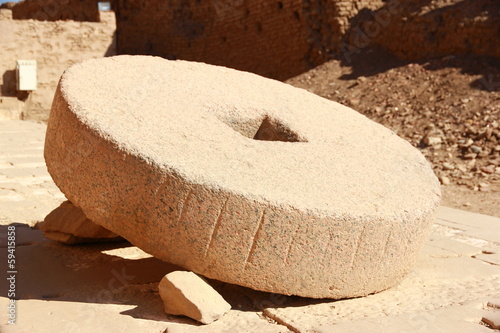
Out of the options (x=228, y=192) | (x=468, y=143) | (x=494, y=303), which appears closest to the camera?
(x=228, y=192)

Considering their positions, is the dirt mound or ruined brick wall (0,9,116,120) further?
ruined brick wall (0,9,116,120)

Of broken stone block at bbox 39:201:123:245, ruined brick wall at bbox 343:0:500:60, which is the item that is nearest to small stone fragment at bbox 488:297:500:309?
broken stone block at bbox 39:201:123:245

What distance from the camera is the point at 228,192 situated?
7.17 feet

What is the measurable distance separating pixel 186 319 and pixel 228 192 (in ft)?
1.80

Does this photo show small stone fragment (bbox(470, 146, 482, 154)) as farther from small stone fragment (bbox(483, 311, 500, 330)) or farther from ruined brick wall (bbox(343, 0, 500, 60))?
small stone fragment (bbox(483, 311, 500, 330))

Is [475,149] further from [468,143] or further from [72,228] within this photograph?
[72,228]

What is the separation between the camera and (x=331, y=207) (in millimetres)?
2299

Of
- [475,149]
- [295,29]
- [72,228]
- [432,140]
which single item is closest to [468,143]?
[475,149]

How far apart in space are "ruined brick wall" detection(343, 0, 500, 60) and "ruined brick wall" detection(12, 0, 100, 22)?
8.44 m

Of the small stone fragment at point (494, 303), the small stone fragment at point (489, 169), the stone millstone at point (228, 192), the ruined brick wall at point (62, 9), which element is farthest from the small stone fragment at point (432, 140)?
the ruined brick wall at point (62, 9)

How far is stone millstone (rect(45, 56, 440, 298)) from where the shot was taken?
2.23 meters

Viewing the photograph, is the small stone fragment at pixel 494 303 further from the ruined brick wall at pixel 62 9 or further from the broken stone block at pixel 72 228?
the ruined brick wall at pixel 62 9

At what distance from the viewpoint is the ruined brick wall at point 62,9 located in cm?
1602

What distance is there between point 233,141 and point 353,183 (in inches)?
23.3
